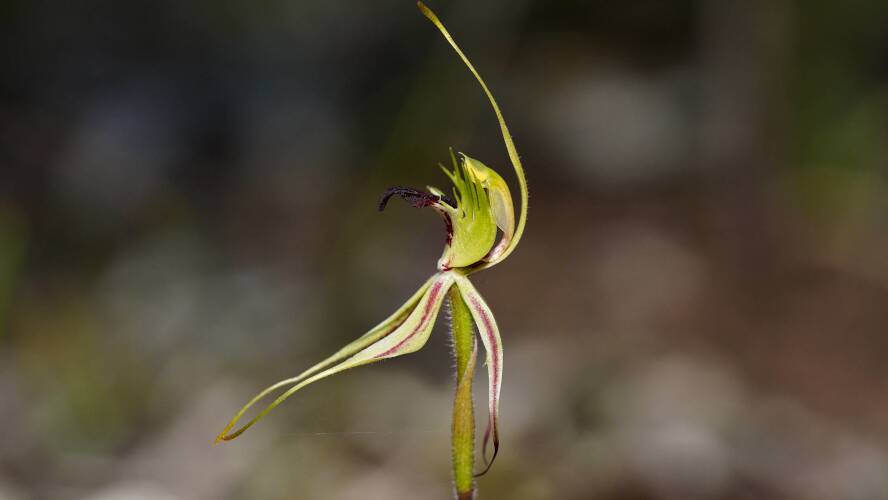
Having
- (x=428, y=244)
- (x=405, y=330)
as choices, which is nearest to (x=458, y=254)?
(x=405, y=330)

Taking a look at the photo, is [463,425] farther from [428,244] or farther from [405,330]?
[428,244]

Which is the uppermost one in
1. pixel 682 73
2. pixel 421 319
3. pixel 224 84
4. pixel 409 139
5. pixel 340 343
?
pixel 682 73

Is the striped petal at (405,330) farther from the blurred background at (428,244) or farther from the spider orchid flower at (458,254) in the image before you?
the blurred background at (428,244)

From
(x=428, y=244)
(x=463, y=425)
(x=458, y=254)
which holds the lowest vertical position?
(x=463, y=425)

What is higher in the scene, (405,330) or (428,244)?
(428,244)

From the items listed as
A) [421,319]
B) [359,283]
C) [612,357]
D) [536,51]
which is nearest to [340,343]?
[359,283]

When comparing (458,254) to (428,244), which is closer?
(458,254)

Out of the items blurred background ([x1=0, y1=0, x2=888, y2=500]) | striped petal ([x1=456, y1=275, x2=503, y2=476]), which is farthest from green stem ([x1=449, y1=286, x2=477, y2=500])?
blurred background ([x1=0, y1=0, x2=888, y2=500])

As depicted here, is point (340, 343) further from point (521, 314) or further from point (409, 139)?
point (409, 139)
